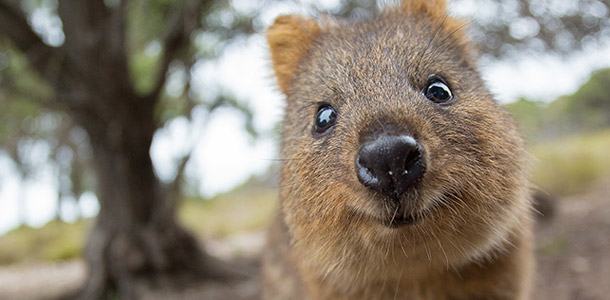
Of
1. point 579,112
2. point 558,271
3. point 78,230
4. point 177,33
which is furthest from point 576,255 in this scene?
point 78,230

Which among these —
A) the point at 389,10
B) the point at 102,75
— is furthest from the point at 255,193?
the point at 389,10

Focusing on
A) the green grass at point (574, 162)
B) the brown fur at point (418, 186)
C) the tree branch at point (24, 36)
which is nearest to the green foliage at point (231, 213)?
the tree branch at point (24, 36)

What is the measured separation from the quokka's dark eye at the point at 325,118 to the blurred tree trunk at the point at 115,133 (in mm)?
→ 4425

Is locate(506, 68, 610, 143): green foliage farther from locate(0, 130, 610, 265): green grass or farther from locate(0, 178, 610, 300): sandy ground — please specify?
locate(0, 178, 610, 300): sandy ground

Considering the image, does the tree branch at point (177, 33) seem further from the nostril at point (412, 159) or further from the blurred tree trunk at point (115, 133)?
the nostril at point (412, 159)

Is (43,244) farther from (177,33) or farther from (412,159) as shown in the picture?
(412,159)

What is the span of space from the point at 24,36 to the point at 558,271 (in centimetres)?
855

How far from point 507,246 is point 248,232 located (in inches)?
598

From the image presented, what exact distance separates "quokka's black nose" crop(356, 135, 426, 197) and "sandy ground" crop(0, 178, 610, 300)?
13.3ft

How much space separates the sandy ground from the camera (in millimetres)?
5555

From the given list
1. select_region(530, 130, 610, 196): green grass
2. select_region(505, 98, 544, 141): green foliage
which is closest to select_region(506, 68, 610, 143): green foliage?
select_region(505, 98, 544, 141): green foliage

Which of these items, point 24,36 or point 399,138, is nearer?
point 399,138

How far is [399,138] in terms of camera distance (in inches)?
80.8

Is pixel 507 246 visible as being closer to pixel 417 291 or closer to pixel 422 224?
pixel 417 291
